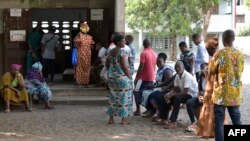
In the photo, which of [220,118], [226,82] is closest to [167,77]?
[226,82]

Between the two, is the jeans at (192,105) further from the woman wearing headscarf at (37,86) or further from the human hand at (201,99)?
the woman wearing headscarf at (37,86)

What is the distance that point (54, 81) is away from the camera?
47.9 feet

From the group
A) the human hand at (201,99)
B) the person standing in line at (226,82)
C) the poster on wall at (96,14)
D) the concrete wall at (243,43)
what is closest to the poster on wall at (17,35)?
the poster on wall at (96,14)

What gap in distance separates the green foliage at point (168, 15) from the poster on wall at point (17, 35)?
1328 centimetres

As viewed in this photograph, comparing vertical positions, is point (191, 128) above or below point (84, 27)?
below

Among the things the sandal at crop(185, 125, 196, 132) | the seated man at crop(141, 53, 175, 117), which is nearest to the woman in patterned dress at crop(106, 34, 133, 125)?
the seated man at crop(141, 53, 175, 117)

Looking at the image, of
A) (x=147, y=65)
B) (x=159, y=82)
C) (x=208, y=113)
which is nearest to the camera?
(x=208, y=113)

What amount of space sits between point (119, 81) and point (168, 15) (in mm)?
17831

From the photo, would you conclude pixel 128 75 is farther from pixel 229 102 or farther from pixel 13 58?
pixel 13 58

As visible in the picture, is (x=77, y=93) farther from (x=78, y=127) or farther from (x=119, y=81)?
(x=119, y=81)

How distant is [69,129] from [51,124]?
0.70m

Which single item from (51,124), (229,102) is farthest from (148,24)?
(229,102)

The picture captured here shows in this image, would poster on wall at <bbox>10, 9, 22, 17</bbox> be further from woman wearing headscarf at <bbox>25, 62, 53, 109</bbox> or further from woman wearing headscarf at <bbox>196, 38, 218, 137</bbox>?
woman wearing headscarf at <bbox>196, 38, 218, 137</bbox>

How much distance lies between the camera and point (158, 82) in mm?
10227
